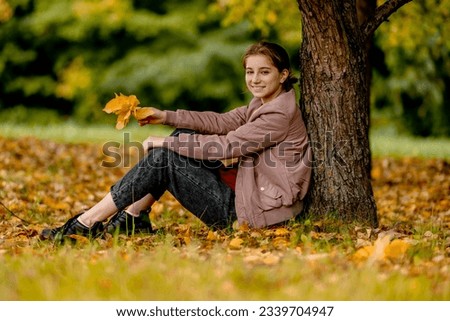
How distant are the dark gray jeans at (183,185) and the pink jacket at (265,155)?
3.3 inches

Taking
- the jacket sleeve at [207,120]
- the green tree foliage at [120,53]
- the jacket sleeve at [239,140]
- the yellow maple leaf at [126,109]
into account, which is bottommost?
the jacket sleeve at [239,140]

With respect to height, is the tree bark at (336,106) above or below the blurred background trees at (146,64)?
below

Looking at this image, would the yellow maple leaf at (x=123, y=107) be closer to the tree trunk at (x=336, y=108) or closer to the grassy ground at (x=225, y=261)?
the grassy ground at (x=225, y=261)

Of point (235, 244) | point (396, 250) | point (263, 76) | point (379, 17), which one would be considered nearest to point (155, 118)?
point (263, 76)

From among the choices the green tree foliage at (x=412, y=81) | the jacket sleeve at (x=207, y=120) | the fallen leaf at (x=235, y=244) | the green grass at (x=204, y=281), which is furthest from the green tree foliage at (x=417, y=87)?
the green grass at (x=204, y=281)

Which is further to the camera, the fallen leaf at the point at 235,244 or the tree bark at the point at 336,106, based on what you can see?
the tree bark at the point at 336,106

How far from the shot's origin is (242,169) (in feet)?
13.9

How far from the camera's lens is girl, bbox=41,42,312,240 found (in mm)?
4141

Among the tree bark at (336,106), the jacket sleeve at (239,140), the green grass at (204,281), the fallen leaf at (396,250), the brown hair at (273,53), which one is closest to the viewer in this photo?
the green grass at (204,281)

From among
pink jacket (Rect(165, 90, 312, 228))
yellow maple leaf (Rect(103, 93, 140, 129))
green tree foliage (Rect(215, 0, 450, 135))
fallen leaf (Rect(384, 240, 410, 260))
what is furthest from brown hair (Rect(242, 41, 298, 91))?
green tree foliage (Rect(215, 0, 450, 135))

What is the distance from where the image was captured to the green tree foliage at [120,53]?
1731 centimetres

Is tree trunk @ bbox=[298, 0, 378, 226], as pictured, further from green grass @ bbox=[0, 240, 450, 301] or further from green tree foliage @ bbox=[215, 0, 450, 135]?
green tree foliage @ bbox=[215, 0, 450, 135]
